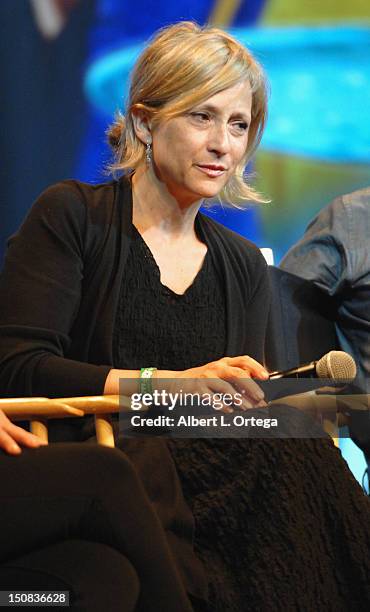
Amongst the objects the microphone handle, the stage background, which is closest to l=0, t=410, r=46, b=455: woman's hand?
the microphone handle

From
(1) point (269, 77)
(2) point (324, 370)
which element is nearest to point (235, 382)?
(2) point (324, 370)

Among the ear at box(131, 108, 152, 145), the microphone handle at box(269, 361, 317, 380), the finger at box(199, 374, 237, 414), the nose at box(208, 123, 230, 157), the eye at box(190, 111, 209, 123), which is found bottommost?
the finger at box(199, 374, 237, 414)

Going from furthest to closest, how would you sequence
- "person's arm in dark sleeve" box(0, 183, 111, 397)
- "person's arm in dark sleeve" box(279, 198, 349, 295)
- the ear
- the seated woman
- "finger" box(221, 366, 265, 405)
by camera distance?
1. "person's arm in dark sleeve" box(279, 198, 349, 295)
2. the ear
3. "person's arm in dark sleeve" box(0, 183, 111, 397)
4. "finger" box(221, 366, 265, 405)
5. the seated woman

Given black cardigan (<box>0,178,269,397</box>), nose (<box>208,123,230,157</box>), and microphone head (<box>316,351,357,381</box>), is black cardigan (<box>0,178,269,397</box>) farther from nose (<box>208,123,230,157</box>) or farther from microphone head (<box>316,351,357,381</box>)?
microphone head (<box>316,351,357,381</box>)

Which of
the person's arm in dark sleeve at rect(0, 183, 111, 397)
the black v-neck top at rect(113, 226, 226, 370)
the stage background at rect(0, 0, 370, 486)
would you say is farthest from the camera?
the stage background at rect(0, 0, 370, 486)

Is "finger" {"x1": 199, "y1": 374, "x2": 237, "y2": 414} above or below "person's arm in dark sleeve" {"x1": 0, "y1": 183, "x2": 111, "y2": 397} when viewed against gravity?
below

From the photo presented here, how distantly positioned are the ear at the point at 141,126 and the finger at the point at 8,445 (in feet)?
2.60

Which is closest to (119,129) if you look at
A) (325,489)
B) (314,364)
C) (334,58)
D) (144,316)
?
(144,316)

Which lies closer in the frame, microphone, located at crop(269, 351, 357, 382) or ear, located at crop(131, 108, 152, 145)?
microphone, located at crop(269, 351, 357, 382)

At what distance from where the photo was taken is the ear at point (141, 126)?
6.45 feet

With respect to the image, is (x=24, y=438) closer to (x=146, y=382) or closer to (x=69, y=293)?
(x=146, y=382)

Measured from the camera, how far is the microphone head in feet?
5.21

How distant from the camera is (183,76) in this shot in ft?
6.10

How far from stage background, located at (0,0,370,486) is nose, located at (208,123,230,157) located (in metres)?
1.17
